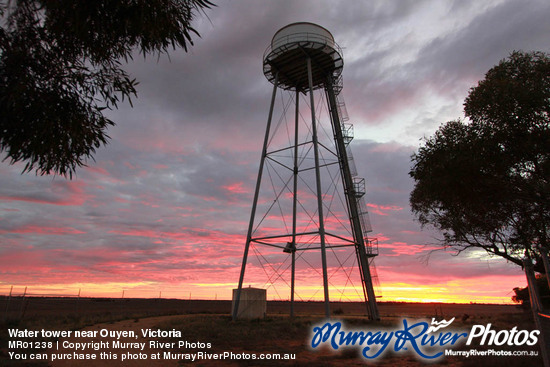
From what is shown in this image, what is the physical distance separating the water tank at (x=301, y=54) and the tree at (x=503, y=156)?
33.4 ft

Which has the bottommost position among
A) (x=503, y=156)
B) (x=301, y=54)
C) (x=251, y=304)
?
(x=251, y=304)

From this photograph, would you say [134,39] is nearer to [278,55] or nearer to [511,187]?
[511,187]

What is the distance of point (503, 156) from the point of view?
41.3 ft

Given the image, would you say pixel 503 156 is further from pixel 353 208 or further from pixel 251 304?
pixel 251 304

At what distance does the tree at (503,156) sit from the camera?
1179 cm

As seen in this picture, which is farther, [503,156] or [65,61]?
[503,156]

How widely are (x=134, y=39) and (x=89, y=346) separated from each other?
11.3 metres

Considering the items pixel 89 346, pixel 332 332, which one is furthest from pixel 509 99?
pixel 89 346

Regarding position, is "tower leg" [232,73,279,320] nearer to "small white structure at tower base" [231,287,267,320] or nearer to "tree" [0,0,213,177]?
"small white structure at tower base" [231,287,267,320]

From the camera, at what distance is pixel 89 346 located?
13.0 metres

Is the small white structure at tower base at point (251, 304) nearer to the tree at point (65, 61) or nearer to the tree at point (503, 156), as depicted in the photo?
the tree at point (503, 156)

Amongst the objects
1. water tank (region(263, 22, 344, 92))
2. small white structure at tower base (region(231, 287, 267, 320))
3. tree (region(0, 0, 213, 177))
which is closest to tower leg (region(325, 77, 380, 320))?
water tank (region(263, 22, 344, 92))

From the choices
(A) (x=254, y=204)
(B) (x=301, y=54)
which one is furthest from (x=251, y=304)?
(B) (x=301, y=54)

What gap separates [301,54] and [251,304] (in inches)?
646
